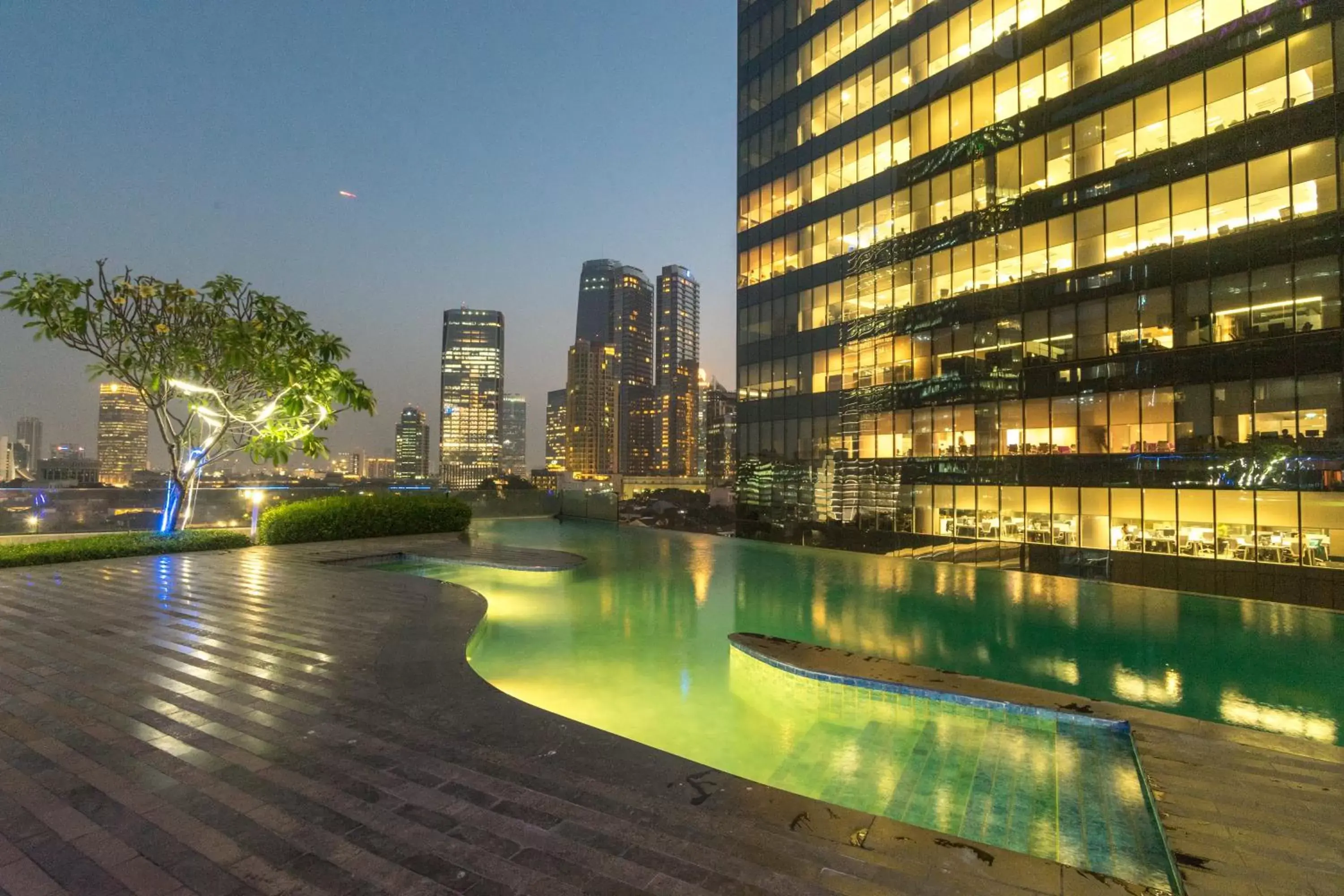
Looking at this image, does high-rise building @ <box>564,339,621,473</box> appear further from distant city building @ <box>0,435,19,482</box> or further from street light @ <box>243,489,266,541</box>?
street light @ <box>243,489,266,541</box>

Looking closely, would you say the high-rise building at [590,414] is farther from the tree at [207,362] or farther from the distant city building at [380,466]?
the tree at [207,362]

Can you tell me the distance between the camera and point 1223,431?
16875 mm

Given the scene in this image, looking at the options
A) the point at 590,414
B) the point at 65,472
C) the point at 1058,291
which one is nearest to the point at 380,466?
the point at 590,414

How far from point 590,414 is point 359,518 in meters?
159

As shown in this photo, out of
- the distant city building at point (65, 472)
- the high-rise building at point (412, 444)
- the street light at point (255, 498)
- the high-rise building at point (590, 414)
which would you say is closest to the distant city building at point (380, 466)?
the high-rise building at point (412, 444)

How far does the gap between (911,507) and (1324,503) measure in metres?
11.3

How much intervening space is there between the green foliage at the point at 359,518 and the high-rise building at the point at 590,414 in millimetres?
150468

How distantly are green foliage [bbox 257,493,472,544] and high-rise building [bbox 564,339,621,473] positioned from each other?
150468 mm

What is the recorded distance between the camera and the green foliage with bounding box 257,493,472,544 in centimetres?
1827

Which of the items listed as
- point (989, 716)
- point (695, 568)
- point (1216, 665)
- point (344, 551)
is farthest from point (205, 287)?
point (1216, 665)

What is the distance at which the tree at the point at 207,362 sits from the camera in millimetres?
14727

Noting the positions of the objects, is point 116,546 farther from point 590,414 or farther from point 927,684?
point 590,414

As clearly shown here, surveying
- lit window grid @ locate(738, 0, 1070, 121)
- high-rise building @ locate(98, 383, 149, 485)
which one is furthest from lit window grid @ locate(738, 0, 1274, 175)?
high-rise building @ locate(98, 383, 149, 485)

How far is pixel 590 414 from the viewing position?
178m
